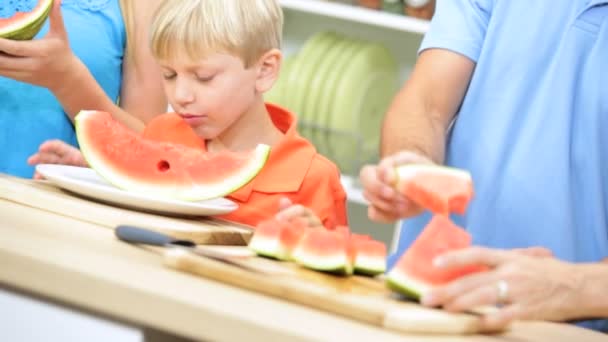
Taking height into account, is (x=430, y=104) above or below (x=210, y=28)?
below

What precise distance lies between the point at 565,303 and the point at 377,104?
2254mm

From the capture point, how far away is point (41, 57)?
1881 mm

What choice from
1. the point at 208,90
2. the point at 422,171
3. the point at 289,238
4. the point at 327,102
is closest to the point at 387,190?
the point at 422,171

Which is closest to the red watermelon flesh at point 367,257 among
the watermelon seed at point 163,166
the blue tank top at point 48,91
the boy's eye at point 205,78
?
the watermelon seed at point 163,166

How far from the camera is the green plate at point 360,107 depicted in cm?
345

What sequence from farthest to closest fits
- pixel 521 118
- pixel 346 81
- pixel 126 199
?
pixel 346 81 → pixel 521 118 → pixel 126 199

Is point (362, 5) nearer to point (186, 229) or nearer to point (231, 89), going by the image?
point (231, 89)

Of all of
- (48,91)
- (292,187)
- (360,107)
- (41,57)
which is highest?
(41,57)

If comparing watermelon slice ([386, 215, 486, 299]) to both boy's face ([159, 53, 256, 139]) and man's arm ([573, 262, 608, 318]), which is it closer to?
man's arm ([573, 262, 608, 318])

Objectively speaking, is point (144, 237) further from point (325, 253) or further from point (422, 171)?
point (422, 171)

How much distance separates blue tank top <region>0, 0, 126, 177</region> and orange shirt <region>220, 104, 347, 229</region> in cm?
42

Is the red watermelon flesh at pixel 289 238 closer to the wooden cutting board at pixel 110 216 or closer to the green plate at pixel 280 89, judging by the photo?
the wooden cutting board at pixel 110 216

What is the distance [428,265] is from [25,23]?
95 cm

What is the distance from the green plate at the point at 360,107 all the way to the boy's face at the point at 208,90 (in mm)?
1444
